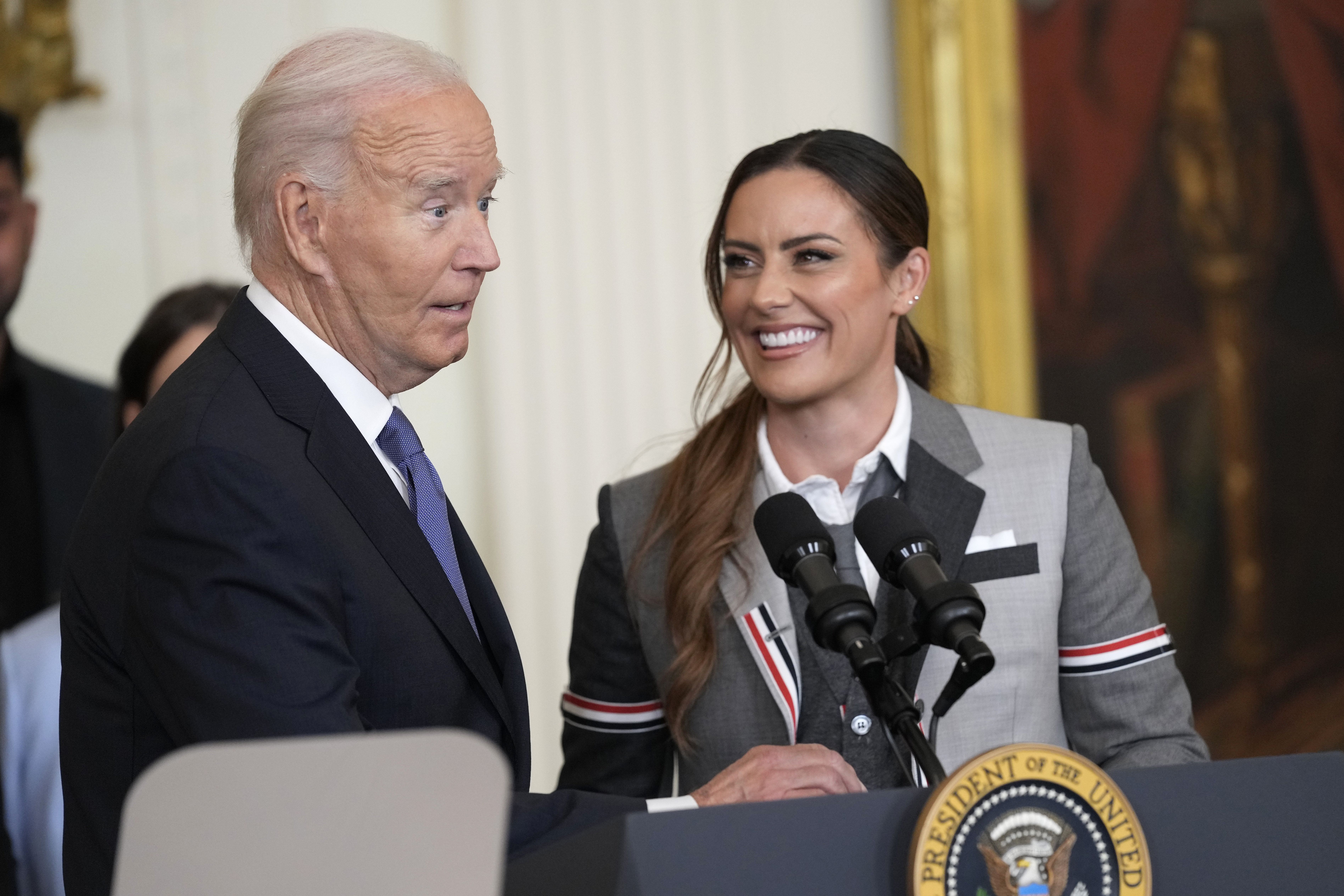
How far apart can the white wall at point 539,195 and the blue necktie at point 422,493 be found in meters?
1.97

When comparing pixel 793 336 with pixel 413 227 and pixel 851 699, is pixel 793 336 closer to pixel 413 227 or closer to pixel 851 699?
pixel 851 699

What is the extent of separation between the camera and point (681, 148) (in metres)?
4.03

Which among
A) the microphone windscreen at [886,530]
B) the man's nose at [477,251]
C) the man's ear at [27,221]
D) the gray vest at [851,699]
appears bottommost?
the gray vest at [851,699]

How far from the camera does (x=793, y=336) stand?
7.25 ft

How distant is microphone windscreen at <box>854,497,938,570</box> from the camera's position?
1462 mm

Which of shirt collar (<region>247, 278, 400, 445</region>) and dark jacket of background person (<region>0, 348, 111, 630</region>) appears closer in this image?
shirt collar (<region>247, 278, 400, 445</region>)

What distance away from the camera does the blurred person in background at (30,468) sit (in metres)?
3.22

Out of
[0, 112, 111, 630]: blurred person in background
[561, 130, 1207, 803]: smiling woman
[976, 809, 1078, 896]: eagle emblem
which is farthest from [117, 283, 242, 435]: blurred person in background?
[976, 809, 1078, 896]: eagle emblem

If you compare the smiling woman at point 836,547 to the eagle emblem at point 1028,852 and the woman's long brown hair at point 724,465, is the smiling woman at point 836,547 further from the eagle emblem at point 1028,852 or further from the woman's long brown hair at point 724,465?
the eagle emblem at point 1028,852

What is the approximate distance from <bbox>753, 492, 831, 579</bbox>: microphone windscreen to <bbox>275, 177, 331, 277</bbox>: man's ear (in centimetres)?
55

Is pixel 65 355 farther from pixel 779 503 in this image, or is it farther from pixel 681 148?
pixel 779 503

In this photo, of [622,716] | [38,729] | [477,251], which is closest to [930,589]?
[477,251]

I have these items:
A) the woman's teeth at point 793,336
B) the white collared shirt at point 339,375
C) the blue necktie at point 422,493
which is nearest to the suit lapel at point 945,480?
the woman's teeth at point 793,336

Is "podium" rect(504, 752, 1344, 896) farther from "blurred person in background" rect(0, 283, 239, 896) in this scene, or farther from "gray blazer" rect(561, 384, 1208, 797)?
"blurred person in background" rect(0, 283, 239, 896)
